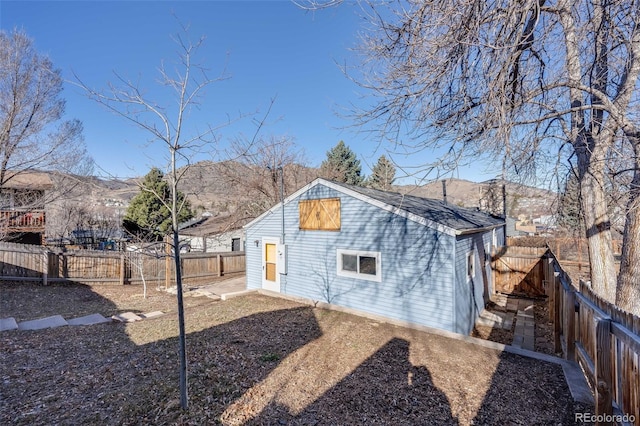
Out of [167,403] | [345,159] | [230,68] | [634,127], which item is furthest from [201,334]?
[345,159]

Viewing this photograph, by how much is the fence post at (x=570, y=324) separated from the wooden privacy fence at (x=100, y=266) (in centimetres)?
1093

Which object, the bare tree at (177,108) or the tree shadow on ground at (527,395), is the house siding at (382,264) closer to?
the tree shadow on ground at (527,395)

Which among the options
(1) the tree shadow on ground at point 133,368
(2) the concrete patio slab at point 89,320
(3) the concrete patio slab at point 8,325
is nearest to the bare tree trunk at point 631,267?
(1) the tree shadow on ground at point 133,368

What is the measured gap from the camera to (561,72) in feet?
15.4

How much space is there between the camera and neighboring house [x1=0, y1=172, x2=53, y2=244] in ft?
42.8

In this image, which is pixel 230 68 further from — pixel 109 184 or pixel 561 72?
pixel 561 72

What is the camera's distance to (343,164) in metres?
26.6

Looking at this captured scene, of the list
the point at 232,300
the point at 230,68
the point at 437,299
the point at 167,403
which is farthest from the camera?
the point at 232,300

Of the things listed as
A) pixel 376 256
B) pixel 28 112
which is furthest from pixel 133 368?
pixel 28 112

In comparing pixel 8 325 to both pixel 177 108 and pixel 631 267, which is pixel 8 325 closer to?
pixel 177 108

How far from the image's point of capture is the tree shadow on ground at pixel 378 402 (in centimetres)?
335

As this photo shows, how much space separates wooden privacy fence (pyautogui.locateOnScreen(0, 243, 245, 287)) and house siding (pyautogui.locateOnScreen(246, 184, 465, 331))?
5175mm

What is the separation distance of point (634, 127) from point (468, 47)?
251 centimetres

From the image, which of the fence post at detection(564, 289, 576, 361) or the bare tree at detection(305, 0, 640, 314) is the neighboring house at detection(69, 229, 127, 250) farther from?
the fence post at detection(564, 289, 576, 361)
